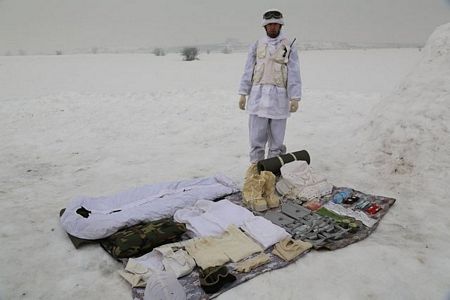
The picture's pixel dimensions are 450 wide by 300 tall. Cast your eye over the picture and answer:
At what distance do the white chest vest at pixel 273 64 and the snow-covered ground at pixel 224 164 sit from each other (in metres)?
1.36

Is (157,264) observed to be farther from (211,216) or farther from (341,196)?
(341,196)

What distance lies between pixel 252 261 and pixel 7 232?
236 cm

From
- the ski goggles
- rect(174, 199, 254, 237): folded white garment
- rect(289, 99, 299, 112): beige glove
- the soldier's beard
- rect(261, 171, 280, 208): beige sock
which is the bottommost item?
rect(174, 199, 254, 237): folded white garment

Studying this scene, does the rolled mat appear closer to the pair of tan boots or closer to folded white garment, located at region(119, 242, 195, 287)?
the pair of tan boots

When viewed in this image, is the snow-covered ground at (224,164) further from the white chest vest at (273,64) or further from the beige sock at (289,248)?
the white chest vest at (273,64)

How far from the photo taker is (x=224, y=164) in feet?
16.8

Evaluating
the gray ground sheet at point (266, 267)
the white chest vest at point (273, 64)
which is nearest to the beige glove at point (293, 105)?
the white chest vest at point (273, 64)

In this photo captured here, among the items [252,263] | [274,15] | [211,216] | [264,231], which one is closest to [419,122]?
[274,15]

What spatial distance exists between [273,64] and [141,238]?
249 cm

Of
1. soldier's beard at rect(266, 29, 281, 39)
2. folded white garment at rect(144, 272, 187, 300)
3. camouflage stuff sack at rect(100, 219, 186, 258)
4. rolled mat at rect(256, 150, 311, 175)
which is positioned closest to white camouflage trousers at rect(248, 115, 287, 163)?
rolled mat at rect(256, 150, 311, 175)

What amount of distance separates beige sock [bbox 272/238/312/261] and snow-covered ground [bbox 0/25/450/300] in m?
0.08

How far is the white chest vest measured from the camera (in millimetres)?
4117

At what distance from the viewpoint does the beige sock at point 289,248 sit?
2.83m

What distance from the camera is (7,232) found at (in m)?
3.32
